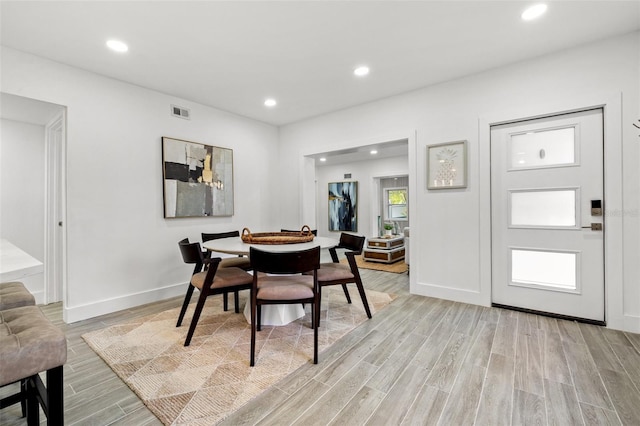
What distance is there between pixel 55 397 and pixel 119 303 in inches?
89.1

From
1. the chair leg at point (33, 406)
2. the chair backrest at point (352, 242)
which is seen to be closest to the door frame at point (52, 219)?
the chair leg at point (33, 406)

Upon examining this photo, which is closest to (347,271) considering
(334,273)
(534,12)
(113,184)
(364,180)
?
(334,273)

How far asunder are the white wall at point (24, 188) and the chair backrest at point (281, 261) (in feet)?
9.95

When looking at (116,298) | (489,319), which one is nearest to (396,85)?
(489,319)

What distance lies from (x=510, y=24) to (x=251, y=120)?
11.3ft

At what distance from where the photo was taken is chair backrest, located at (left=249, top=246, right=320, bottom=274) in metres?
1.87

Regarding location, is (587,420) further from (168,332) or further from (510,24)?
(168,332)

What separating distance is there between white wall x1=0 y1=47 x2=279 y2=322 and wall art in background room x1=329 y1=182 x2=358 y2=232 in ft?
15.4

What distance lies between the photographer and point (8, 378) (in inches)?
37.7

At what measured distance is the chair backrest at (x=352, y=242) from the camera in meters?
2.77

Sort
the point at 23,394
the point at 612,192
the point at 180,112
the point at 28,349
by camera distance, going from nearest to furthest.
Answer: the point at 28,349 → the point at 23,394 → the point at 612,192 → the point at 180,112

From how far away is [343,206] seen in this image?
799 cm

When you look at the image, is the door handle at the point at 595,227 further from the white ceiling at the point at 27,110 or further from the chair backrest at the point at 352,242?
the white ceiling at the point at 27,110

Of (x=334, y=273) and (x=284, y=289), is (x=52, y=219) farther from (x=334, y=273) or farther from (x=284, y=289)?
(x=334, y=273)
